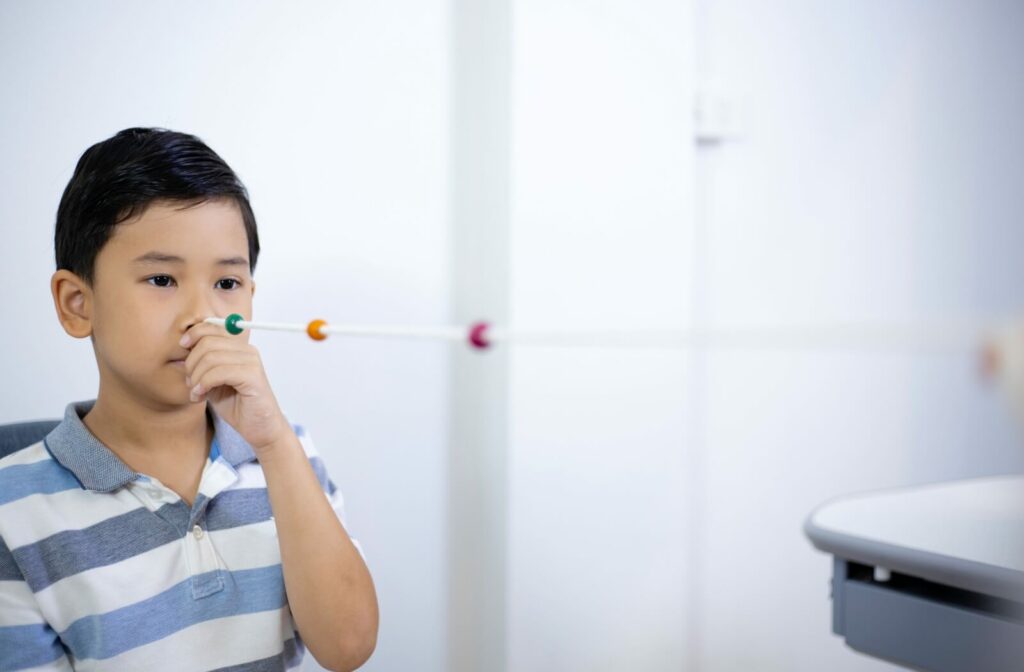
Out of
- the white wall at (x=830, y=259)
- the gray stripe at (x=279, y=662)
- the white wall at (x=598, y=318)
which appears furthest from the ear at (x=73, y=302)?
the white wall at (x=830, y=259)

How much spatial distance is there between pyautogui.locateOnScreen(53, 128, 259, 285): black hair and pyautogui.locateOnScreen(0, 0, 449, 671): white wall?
3 cm

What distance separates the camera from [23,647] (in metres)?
0.69

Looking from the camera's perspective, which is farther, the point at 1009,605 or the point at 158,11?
the point at 158,11

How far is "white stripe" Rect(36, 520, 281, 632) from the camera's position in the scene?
2.33ft

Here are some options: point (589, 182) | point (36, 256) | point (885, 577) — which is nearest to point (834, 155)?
point (589, 182)

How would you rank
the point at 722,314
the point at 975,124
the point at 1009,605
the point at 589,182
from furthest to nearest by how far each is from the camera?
the point at 975,124
the point at 722,314
the point at 589,182
the point at 1009,605

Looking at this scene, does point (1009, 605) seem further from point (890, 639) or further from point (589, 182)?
point (589, 182)

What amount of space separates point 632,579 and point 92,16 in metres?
1.02

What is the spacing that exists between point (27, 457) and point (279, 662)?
27 cm

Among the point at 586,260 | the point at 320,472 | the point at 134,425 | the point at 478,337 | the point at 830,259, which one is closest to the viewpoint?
the point at 478,337

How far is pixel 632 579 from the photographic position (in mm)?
1373

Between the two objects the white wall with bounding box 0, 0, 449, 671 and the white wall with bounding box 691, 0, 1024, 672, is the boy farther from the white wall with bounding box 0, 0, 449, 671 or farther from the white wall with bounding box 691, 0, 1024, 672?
the white wall with bounding box 691, 0, 1024, 672

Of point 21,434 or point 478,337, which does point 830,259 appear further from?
point 21,434

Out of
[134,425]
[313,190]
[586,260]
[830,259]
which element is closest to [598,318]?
[586,260]
